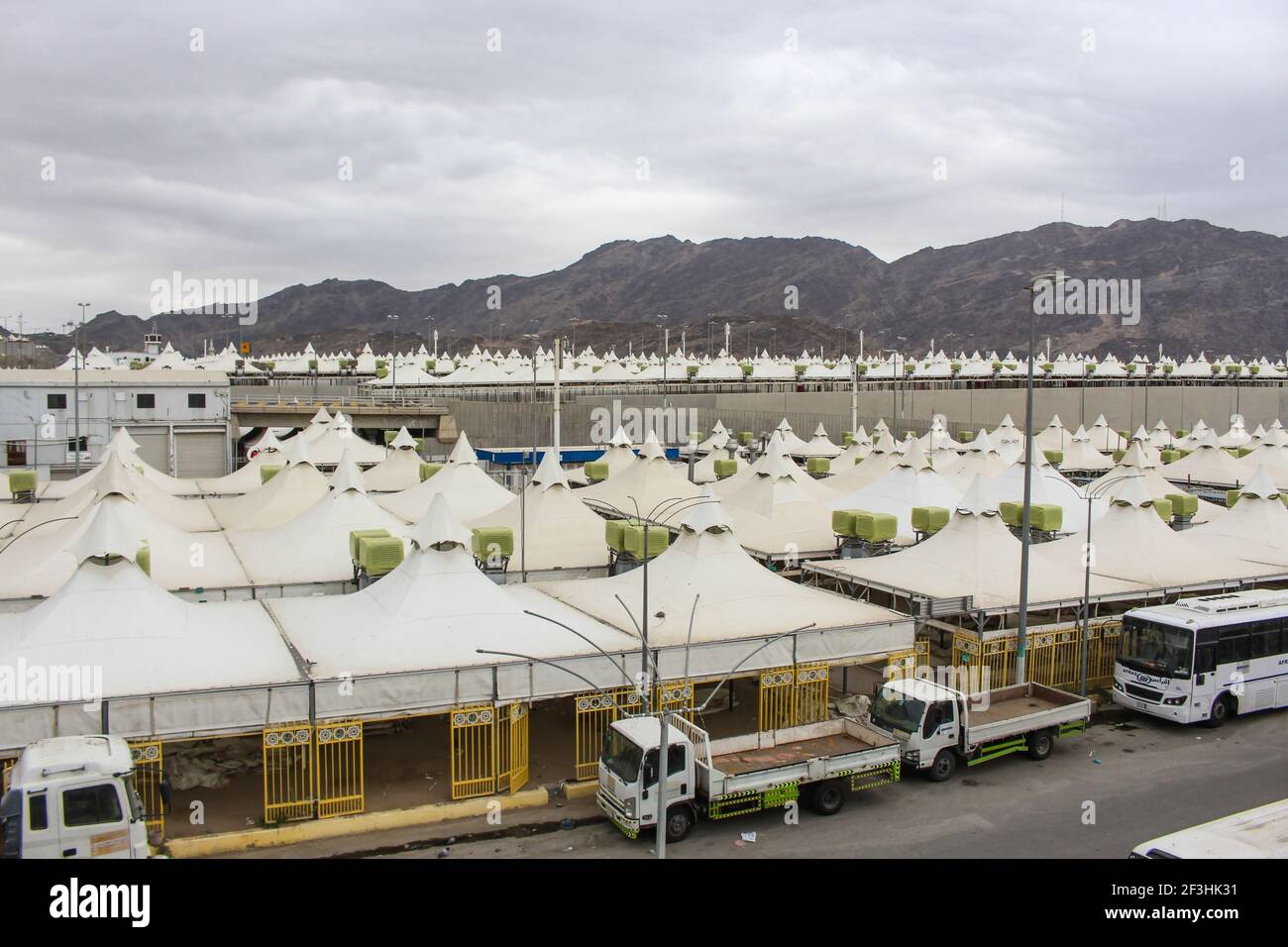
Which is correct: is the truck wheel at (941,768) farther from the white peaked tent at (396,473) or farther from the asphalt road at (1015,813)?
the white peaked tent at (396,473)

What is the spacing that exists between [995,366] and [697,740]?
308ft

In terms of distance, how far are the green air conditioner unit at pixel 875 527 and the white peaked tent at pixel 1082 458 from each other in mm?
35209

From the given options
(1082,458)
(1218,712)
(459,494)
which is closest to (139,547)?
(459,494)

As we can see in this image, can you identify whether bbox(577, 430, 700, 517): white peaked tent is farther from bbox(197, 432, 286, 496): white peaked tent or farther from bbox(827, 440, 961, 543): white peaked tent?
bbox(197, 432, 286, 496): white peaked tent

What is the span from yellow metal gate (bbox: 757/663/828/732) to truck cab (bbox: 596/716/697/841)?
381 cm

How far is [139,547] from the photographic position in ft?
75.6

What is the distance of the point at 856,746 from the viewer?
Answer: 19.5 meters

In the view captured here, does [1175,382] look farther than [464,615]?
Yes

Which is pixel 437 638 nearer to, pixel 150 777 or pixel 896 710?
pixel 150 777

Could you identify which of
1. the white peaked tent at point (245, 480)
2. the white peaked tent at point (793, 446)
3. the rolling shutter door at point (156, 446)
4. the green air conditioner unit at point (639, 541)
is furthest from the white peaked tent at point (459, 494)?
the rolling shutter door at point (156, 446)

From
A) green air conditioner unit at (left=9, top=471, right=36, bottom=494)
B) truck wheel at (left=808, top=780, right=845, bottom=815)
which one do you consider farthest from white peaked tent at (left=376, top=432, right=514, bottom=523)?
truck wheel at (left=808, top=780, right=845, bottom=815)

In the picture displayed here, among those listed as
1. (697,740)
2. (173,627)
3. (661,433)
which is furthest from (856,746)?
(661,433)

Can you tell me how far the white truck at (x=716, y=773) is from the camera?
16.8 meters
